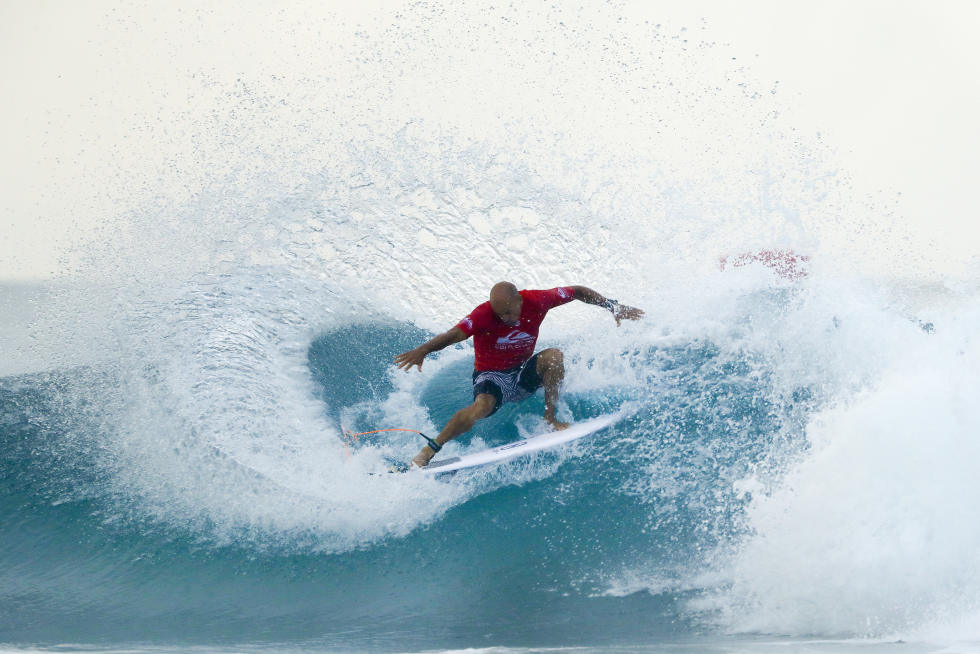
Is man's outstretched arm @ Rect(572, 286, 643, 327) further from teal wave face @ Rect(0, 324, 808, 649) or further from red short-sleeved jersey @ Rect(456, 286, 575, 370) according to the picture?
teal wave face @ Rect(0, 324, 808, 649)

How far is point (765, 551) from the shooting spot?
2951mm

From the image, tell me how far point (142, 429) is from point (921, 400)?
463cm

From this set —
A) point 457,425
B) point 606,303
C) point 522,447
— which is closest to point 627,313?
point 606,303

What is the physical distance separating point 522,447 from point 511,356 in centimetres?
55

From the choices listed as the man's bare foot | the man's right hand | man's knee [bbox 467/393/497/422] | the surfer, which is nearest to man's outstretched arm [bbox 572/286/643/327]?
the surfer

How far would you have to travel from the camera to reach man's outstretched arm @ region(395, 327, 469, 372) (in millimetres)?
3513

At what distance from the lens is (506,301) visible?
356cm

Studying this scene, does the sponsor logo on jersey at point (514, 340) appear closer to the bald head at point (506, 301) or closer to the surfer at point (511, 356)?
the surfer at point (511, 356)

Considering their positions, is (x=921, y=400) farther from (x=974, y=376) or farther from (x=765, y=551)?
(x=765, y=551)

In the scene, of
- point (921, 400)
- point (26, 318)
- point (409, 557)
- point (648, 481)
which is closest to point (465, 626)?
point (409, 557)

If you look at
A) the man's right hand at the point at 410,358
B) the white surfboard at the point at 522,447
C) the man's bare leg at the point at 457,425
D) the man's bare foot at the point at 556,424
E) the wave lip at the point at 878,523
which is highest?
the man's right hand at the point at 410,358

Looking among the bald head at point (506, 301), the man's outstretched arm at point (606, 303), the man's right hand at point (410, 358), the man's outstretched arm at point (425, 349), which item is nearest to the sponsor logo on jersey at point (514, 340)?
the bald head at point (506, 301)

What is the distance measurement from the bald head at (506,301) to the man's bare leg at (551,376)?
0.34 m

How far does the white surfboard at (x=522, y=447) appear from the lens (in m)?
3.67
